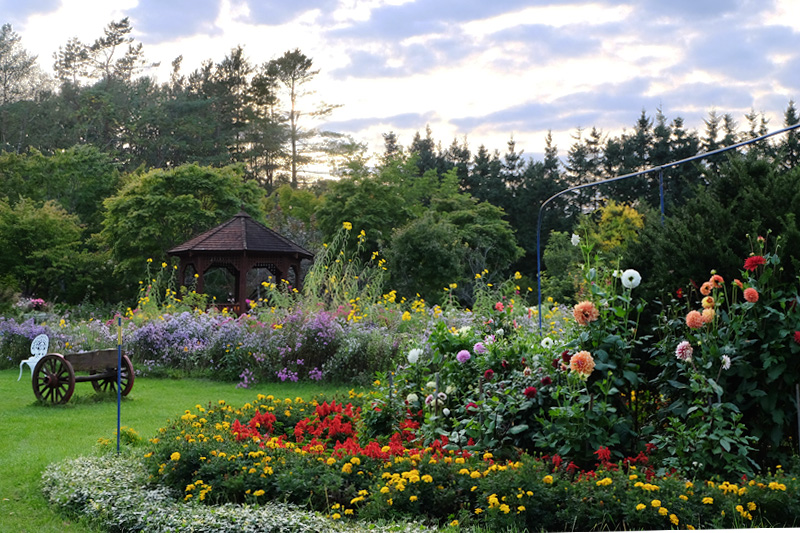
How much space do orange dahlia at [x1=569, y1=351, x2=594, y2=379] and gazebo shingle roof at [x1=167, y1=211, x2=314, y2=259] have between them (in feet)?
32.6

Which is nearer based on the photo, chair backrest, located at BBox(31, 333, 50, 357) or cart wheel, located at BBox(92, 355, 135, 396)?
cart wheel, located at BBox(92, 355, 135, 396)

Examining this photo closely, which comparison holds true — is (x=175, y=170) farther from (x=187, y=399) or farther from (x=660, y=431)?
(x=660, y=431)

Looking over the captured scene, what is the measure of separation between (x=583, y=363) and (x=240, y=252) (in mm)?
10233

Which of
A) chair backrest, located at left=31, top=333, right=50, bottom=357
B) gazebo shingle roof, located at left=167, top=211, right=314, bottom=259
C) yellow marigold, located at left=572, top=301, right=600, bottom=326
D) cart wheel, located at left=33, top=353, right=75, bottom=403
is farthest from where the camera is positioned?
gazebo shingle roof, located at left=167, top=211, right=314, bottom=259

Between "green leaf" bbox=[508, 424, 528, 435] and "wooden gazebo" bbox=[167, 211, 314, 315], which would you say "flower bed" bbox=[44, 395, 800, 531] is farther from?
"wooden gazebo" bbox=[167, 211, 314, 315]

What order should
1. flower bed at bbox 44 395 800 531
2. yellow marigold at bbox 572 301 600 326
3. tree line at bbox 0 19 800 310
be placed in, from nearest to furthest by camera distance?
flower bed at bbox 44 395 800 531
yellow marigold at bbox 572 301 600 326
tree line at bbox 0 19 800 310

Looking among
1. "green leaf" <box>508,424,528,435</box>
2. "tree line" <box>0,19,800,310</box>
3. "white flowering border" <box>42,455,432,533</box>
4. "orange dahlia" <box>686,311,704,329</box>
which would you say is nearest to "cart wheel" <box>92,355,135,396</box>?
"white flowering border" <box>42,455,432,533</box>

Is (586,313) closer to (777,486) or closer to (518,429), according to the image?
(518,429)

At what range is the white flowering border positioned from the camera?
3.15m

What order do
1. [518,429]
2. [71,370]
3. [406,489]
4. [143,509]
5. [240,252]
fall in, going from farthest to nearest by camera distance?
[240,252] → [71,370] → [518,429] → [143,509] → [406,489]

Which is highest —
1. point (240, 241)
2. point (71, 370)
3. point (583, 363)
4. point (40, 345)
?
point (240, 241)

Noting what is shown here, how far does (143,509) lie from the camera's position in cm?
350

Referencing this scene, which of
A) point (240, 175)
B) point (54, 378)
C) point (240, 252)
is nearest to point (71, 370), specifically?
point (54, 378)

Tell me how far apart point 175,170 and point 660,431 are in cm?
1449
